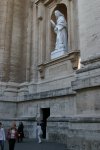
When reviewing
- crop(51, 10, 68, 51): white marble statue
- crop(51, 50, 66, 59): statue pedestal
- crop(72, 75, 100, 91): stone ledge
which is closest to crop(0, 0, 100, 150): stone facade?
crop(72, 75, 100, 91): stone ledge

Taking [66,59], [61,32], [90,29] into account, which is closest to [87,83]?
[90,29]

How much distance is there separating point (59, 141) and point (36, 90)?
15.4ft

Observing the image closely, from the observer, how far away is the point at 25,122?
1423cm

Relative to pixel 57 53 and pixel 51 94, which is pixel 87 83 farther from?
pixel 57 53

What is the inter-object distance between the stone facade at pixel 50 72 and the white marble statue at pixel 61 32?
0.45m

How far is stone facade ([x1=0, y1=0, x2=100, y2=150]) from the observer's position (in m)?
7.59

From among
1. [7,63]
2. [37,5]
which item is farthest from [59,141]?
[37,5]

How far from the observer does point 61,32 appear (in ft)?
46.8

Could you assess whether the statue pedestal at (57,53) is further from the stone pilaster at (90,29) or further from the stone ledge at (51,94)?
the stone pilaster at (90,29)

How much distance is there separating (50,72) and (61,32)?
8.30 feet

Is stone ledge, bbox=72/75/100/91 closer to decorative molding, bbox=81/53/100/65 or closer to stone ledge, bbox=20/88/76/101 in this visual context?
decorative molding, bbox=81/53/100/65

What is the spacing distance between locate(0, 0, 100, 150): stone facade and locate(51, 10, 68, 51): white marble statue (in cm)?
45

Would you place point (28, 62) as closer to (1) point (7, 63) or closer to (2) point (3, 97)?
(1) point (7, 63)

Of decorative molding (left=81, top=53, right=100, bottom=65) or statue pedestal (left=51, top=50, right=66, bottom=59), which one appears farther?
statue pedestal (left=51, top=50, right=66, bottom=59)
